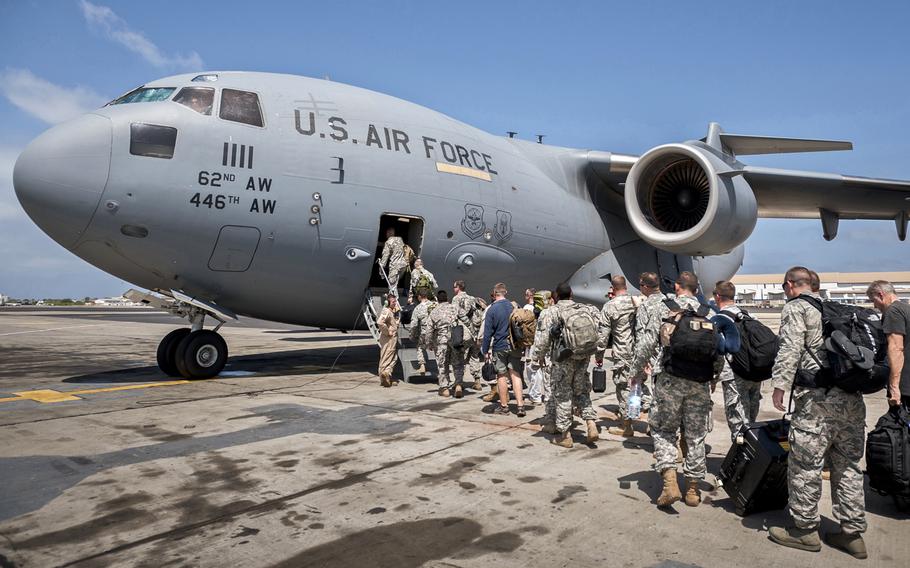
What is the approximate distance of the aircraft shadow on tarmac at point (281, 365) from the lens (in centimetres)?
948

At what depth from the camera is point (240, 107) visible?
27.1 ft

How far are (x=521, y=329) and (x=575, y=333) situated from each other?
5.90 ft

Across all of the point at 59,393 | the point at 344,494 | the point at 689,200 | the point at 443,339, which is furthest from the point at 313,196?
the point at 689,200

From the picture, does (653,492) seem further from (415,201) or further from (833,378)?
(415,201)

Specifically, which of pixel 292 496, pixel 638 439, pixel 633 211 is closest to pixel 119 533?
pixel 292 496

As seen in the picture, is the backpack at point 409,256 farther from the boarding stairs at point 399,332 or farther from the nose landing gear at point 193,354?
the nose landing gear at point 193,354

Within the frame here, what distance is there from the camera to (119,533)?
334 centimetres

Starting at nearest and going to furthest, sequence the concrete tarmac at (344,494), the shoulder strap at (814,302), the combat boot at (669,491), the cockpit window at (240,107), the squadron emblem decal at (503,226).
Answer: the concrete tarmac at (344,494)
the shoulder strap at (814,302)
the combat boot at (669,491)
the cockpit window at (240,107)
the squadron emblem decal at (503,226)

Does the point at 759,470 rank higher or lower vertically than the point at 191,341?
lower

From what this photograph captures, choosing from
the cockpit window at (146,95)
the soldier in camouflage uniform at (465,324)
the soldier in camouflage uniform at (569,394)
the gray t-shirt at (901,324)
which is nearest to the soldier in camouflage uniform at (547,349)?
the soldier in camouflage uniform at (569,394)

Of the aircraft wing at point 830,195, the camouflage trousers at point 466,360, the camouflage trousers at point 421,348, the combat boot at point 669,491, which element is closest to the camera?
the combat boot at point 669,491

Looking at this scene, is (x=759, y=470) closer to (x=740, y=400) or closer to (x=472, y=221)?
(x=740, y=400)

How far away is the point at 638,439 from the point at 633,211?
225 inches

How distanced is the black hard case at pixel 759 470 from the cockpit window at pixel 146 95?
818 centimetres
